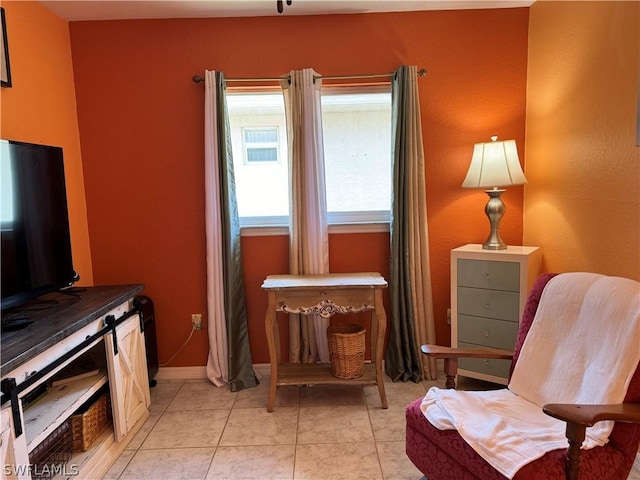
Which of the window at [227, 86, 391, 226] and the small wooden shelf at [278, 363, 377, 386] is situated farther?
the window at [227, 86, 391, 226]

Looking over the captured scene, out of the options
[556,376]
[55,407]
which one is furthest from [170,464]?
[556,376]

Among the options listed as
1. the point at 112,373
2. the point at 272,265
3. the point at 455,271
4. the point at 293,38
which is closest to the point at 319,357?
the point at 272,265

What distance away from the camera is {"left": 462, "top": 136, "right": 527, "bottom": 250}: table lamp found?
2371 mm

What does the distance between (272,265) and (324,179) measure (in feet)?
2.34

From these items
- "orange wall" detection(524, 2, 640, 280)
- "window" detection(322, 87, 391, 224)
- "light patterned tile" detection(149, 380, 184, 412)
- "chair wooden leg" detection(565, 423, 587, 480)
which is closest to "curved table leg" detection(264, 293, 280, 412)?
"light patterned tile" detection(149, 380, 184, 412)

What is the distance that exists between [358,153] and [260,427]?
6.22 ft

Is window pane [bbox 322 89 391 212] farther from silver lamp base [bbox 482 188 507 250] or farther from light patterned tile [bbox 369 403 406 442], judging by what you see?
light patterned tile [bbox 369 403 406 442]

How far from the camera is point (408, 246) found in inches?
106

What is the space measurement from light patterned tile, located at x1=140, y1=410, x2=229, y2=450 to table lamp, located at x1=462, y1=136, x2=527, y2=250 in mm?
1951

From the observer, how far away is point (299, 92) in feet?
8.66

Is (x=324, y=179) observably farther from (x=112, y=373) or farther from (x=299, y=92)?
(x=112, y=373)

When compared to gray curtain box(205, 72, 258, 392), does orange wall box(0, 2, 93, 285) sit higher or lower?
higher

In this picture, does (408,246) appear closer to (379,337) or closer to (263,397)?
(379,337)

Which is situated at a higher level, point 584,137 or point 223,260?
point 584,137
